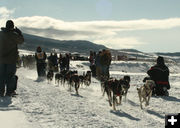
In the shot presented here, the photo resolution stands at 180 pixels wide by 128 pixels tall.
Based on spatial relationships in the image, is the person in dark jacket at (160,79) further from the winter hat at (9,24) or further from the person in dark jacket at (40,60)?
the person in dark jacket at (40,60)

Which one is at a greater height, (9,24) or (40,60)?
(9,24)

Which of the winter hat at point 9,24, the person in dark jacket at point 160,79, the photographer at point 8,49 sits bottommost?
the person in dark jacket at point 160,79

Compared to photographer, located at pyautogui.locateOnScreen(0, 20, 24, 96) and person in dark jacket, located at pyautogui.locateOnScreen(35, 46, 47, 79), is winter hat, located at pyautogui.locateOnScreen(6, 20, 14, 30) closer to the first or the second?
photographer, located at pyautogui.locateOnScreen(0, 20, 24, 96)

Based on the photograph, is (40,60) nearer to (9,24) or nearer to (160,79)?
(160,79)

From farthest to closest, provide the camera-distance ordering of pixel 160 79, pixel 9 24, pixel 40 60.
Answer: pixel 40 60 → pixel 160 79 → pixel 9 24

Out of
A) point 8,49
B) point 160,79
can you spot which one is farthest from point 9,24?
point 160,79

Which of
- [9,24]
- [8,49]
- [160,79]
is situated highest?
[9,24]

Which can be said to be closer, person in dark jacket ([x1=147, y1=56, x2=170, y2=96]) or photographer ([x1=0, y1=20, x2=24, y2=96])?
photographer ([x1=0, y1=20, x2=24, y2=96])

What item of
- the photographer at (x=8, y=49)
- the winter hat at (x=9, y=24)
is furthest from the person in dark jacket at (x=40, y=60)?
the winter hat at (x=9, y=24)

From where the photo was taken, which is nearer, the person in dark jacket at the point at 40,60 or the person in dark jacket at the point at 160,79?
the person in dark jacket at the point at 160,79

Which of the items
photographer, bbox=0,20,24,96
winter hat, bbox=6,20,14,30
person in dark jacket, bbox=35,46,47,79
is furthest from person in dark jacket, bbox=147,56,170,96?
person in dark jacket, bbox=35,46,47,79

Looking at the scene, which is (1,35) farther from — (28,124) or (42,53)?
(42,53)

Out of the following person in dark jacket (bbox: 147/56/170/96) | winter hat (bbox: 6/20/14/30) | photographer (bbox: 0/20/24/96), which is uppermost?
winter hat (bbox: 6/20/14/30)

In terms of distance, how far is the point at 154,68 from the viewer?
416 inches
